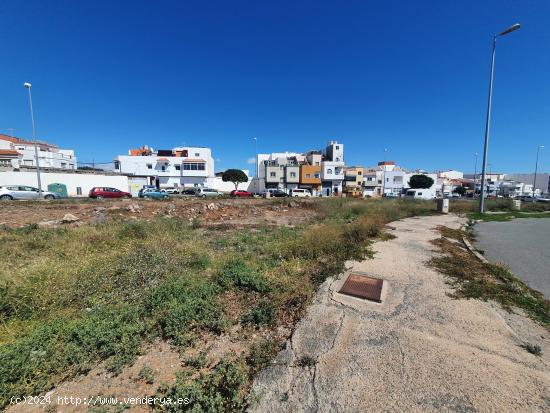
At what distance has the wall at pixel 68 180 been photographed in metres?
26.3

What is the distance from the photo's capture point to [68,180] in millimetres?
29141

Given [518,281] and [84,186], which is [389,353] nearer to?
[518,281]

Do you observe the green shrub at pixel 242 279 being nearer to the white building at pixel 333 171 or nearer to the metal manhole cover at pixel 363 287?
the metal manhole cover at pixel 363 287

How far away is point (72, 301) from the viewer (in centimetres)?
377

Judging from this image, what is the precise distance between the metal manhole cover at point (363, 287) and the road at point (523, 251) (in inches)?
128

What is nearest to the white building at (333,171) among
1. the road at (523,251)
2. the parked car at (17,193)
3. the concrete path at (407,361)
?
the road at (523,251)

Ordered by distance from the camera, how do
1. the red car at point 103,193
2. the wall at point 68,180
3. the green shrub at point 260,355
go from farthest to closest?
the wall at point 68,180
the red car at point 103,193
the green shrub at point 260,355

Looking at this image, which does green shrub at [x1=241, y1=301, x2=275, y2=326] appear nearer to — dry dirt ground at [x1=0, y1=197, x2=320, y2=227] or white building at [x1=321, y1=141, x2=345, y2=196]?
dry dirt ground at [x1=0, y1=197, x2=320, y2=227]

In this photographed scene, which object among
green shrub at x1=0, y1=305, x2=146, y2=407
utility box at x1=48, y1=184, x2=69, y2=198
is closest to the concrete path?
green shrub at x1=0, y1=305, x2=146, y2=407

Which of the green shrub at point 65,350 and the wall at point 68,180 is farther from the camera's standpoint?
the wall at point 68,180

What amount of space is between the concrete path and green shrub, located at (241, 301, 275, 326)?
48 cm

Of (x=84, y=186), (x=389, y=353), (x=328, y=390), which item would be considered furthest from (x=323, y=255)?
(x=84, y=186)

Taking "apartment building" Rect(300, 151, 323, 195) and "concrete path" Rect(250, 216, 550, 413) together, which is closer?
"concrete path" Rect(250, 216, 550, 413)

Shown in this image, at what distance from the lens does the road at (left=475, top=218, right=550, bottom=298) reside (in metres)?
5.27
